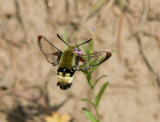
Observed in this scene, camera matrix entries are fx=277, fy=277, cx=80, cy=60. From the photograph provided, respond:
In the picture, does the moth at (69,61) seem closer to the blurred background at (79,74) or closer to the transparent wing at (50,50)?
the transparent wing at (50,50)

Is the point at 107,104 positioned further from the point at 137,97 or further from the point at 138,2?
the point at 138,2

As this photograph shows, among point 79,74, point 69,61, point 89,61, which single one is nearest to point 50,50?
point 69,61

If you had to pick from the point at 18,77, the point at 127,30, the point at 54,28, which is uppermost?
the point at 54,28

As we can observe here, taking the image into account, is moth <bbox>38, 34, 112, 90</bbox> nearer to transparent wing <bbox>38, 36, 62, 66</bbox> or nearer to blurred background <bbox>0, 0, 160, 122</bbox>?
transparent wing <bbox>38, 36, 62, 66</bbox>

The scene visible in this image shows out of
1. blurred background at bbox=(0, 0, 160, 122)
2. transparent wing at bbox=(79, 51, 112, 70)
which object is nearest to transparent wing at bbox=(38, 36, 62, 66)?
transparent wing at bbox=(79, 51, 112, 70)

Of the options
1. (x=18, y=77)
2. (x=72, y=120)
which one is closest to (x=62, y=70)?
(x=72, y=120)

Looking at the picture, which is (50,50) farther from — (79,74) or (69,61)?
(79,74)

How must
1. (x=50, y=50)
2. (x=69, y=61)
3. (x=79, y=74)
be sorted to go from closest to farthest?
1. (x=69, y=61)
2. (x=50, y=50)
3. (x=79, y=74)
